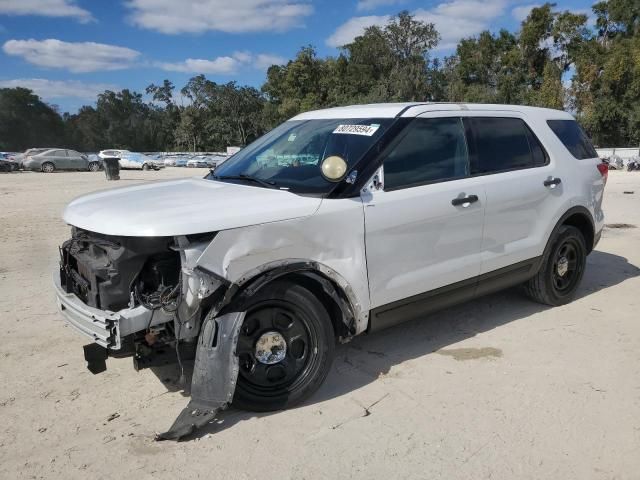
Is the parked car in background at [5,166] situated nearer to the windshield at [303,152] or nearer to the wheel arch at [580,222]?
the windshield at [303,152]

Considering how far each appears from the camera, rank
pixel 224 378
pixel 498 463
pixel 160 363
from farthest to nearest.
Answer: pixel 160 363
pixel 224 378
pixel 498 463

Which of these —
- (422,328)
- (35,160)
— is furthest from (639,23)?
(422,328)

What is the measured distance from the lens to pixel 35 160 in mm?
34000

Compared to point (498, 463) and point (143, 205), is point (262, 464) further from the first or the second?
point (143, 205)

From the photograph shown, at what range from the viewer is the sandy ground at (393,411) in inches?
111

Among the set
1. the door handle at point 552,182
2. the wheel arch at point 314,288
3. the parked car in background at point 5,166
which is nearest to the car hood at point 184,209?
the wheel arch at point 314,288

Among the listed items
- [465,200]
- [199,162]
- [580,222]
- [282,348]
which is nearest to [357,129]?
[465,200]

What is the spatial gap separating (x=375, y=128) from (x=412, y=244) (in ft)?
2.87

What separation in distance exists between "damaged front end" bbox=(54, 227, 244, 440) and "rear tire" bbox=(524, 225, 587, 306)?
10.8 ft

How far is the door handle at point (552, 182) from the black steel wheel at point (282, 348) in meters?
2.61

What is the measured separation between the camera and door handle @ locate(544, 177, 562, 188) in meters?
4.76

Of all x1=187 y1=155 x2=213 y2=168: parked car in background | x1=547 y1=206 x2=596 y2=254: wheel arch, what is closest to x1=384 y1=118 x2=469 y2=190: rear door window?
x1=547 y1=206 x2=596 y2=254: wheel arch

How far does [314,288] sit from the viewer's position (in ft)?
11.2

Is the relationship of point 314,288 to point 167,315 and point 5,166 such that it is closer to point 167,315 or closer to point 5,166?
point 167,315
